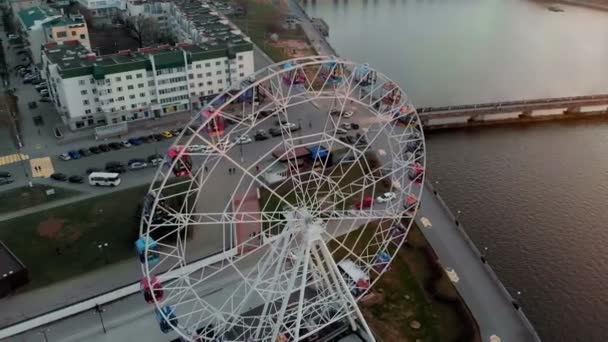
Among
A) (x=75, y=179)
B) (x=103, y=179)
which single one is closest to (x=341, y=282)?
(x=103, y=179)

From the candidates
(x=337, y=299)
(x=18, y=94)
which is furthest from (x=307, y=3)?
(x=337, y=299)

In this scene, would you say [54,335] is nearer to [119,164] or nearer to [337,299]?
[337,299]

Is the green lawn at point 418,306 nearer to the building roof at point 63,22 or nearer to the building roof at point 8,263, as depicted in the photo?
the building roof at point 8,263

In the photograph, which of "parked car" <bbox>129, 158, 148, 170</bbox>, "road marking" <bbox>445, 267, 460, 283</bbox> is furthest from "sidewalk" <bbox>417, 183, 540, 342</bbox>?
"parked car" <bbox>129, 158, 148, 170</bbox>

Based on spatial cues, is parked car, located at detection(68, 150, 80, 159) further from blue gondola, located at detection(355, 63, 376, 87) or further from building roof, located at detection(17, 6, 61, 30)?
blue gondola, located at detection(355, 63, 376, 87)

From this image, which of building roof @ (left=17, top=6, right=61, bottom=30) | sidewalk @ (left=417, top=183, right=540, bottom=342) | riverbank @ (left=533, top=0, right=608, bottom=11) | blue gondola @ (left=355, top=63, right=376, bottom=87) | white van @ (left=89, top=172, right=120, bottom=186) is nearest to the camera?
blue gondola @ (left=355, top=63, right=376, bottom=87)

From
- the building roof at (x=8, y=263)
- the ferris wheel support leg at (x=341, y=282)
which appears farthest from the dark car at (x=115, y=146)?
the ferris wheel support leg at (x=341, y=282)
